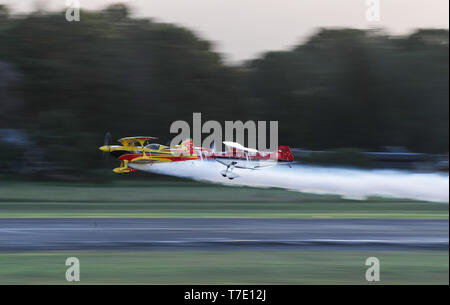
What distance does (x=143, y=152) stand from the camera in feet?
63.0

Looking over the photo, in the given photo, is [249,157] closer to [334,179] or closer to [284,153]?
[284,153]

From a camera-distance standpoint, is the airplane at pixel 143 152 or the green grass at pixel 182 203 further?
the green grass at pixel 182 203

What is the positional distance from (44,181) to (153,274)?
18.4m

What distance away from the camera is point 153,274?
1083cm

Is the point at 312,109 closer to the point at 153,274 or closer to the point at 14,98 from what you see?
the point at 14,98

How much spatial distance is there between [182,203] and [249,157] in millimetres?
4216

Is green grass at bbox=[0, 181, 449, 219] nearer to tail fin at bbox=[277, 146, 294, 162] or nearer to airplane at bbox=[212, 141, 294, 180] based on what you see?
airplane at bbox=[212, 141, 294, 180]

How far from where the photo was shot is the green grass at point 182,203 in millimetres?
20125

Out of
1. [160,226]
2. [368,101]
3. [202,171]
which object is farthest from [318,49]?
[160,226]

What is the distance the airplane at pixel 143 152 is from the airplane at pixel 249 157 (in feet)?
3.95
